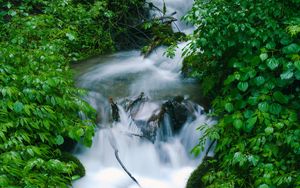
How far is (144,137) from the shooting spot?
17.9ft

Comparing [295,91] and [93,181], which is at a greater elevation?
[295,91]

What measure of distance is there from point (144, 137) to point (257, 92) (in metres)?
2.05

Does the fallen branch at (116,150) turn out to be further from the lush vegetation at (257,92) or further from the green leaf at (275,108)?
the green leaf at (275,108)

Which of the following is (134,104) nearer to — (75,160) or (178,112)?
(178,112)

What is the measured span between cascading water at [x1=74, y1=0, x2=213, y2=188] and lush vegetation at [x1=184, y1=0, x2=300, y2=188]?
0.97m

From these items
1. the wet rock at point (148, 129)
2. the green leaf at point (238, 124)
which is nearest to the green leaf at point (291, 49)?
the green leaf at point (238, 124)

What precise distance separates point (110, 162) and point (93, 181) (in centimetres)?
48

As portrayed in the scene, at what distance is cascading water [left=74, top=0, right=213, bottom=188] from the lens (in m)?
5.00

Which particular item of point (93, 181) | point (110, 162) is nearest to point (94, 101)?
point (110, 162)

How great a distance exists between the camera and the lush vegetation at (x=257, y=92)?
141 inches

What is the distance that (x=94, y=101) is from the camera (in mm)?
6113

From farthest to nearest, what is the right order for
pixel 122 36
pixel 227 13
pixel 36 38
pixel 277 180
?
pixel 122 36 → pixel 36 38 → pixel 227 13 → pixel 277 180

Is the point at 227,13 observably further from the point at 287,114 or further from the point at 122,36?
the point at 122,36

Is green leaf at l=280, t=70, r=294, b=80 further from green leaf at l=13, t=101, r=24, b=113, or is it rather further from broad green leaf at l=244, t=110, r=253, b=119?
green leaf at l=13, t=101, r=24, b=113
